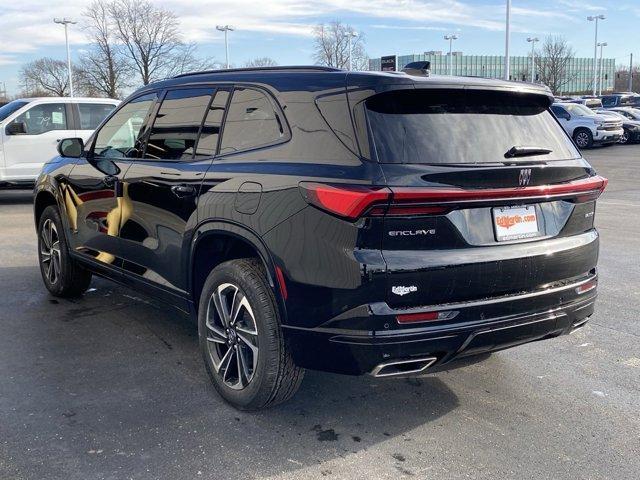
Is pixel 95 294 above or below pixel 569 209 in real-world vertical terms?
below

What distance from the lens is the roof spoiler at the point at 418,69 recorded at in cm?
345

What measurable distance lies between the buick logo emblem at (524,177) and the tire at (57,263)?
12.7 feet

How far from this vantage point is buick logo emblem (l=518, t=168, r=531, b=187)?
3211 millimetres

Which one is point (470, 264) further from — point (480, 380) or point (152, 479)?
point (152, 479)

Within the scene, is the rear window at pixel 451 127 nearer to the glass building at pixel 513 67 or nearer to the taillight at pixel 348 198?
the taillight at pixel 348 198

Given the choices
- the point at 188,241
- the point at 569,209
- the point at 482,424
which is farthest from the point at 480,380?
the point at 188,241

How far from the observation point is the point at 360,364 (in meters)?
3.02

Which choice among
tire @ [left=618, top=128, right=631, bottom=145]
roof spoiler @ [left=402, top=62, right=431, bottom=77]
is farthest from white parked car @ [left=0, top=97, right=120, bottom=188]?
tire @ [left=618, top=128, right=631, bottom=145]

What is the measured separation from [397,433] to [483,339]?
0.70m

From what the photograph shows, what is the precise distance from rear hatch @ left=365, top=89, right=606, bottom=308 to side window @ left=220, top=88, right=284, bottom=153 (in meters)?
0.63

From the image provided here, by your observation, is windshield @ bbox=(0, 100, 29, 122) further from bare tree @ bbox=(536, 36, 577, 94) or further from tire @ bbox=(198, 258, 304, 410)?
bare tree @ bbox=(536, 36, 577, 94)

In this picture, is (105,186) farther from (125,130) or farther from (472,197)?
(472,197)

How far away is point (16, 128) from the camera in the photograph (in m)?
12.6

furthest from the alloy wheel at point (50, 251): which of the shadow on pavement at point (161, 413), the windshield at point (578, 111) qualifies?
the windshield at point (578, 111)
